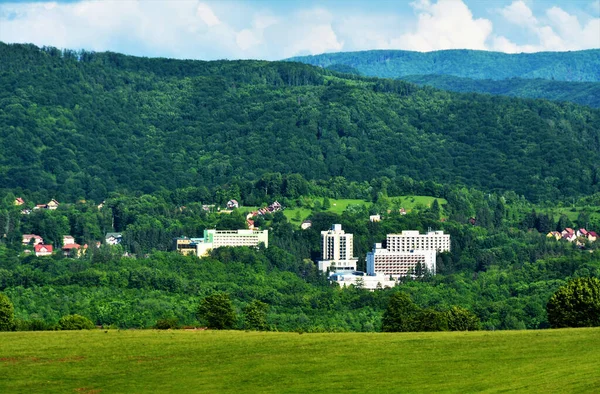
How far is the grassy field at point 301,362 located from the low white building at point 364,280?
91.6 meters

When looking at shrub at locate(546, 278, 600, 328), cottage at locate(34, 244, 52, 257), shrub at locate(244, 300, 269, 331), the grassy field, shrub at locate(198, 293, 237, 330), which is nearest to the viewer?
the grassy field

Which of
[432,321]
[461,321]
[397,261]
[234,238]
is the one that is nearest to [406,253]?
[397,261]

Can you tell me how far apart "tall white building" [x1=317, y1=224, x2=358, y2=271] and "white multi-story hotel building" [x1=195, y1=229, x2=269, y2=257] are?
26.1 ft

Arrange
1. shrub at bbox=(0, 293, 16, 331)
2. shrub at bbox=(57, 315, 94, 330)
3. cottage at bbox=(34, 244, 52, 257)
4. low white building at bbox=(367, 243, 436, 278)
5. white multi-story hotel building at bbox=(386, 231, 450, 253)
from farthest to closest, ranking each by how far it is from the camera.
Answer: white multi-story hotel building at bbox=(386, 231, 450, 253)
cottage at bbox=(34, 244, 52, 257)
low white building at bbox=(367, 243, 436, 278)
shrub at bbox=(0, 293, 16, 331)
shrub at bbox=(57, 315, 94, 330)

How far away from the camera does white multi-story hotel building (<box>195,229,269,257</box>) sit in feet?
623

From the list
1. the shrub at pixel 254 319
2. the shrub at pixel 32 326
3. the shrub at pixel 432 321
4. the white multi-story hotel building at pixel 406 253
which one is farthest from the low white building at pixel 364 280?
the shrub at pixel 32 326

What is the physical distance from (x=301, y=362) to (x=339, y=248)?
131636 mm

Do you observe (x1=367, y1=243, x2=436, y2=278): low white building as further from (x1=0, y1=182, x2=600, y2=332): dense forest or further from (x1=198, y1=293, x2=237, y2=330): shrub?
(x1=198, y1=293, x2=237, y2=330): shrub

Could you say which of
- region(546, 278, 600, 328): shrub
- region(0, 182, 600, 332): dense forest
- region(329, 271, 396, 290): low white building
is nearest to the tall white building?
region(0, 182, 600, 332): dense forest

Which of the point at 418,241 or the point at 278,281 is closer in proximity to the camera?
the point at 278,281

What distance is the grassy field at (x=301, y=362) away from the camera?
55750mm

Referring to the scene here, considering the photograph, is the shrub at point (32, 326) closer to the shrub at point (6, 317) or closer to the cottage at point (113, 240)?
the shrub at point (6, 317)

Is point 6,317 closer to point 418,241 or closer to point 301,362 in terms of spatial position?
point 301,362

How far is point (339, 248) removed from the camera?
194 meters
